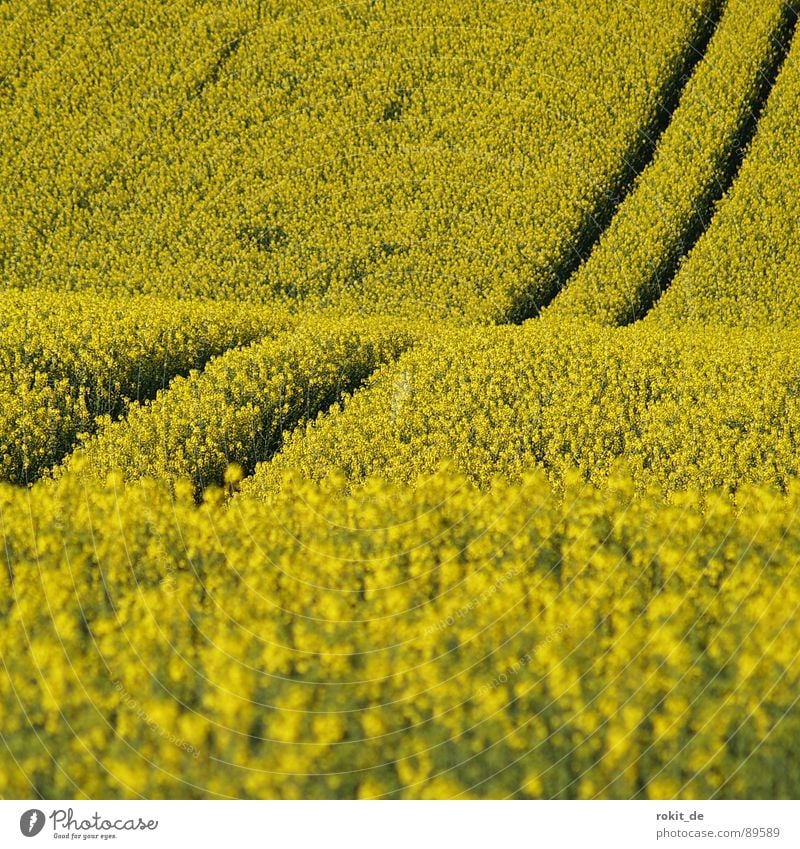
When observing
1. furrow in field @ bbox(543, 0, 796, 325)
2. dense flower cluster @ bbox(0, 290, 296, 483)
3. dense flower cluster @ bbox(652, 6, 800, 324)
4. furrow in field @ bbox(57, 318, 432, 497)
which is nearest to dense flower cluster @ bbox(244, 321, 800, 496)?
furrow in field @ bbox(57, 318, 432, 497)

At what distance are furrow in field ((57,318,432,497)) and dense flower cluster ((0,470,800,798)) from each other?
191 centimetres

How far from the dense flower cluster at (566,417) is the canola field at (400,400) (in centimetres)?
8

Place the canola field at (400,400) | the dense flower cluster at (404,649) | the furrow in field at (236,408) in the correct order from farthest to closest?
the furrow in field at (236,408) < the canola field at (400,400) < the dense flower cluster at (404,649)

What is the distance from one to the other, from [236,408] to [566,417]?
4898 millimetres

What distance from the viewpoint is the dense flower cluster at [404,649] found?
18.8 ft

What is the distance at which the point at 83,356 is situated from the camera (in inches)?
556

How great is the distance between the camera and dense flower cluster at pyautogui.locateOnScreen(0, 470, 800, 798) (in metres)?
5.74

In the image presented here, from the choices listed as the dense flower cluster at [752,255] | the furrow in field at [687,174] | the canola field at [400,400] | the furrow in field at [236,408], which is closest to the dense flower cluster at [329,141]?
the canola field at [400,400]

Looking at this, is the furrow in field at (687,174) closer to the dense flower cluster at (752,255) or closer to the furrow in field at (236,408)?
the dense flower cluster at (752,255)
